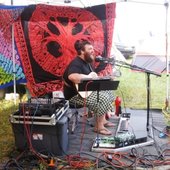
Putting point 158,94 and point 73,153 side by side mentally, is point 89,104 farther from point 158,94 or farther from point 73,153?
point 158,94

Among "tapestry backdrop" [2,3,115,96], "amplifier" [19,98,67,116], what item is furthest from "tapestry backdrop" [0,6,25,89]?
"amplifier" [19,98,67,116]

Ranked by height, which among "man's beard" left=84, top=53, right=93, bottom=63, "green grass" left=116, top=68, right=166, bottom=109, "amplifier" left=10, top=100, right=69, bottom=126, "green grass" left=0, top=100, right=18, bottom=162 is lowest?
"green grass" left=0, top=100, right=18, bottom=162

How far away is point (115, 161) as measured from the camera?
291 cm

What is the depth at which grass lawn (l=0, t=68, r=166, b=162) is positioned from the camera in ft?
11.6

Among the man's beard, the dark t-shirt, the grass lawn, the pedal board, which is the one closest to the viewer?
the pedal board

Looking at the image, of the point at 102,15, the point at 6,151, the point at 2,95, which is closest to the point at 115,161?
the point at 6,151

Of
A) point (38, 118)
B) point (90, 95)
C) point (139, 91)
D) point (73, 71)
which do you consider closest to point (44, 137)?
point (38, 118)

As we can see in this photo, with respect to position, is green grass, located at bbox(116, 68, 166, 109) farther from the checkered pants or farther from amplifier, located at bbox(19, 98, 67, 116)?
amplifier, located at bbox(19, 98, 67, 116)

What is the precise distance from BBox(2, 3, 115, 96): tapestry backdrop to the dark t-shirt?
1.29 m

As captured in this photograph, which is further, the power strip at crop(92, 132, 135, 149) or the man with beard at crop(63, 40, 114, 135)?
the man with beard at crop(63, 40, 114, 135)

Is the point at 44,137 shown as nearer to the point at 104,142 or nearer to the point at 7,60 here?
the point at 104,142

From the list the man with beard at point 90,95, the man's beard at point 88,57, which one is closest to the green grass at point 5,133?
the man with beard at point 90,95

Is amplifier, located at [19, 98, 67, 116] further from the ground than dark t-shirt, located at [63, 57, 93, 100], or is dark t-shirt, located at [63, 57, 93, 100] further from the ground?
dark t-shirt, located at [63, 57, 93, 100]

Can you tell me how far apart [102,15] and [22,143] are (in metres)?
2.92
